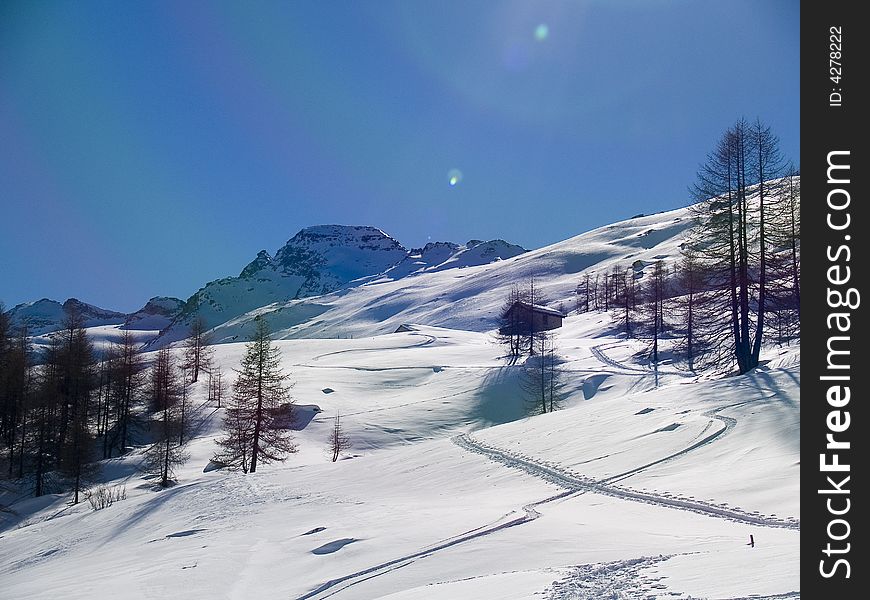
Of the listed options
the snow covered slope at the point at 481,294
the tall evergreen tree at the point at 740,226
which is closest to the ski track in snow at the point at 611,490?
the tall evergreen tree at the point at 740,226

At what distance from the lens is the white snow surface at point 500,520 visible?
26.0ft

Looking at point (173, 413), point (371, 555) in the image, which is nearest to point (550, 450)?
point (371, 555)

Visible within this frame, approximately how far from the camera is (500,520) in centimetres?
1175

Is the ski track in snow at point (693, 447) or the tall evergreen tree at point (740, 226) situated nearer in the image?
the ski track in snow at point (693, 447)

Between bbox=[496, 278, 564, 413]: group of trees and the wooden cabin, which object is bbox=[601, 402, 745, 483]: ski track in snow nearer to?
bbox=[496, 278, 564, 413]: group of trees

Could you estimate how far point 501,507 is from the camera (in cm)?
1309

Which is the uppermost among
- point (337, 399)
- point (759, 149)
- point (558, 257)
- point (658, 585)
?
point (558, 257)

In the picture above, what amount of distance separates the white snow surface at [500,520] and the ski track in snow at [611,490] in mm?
60

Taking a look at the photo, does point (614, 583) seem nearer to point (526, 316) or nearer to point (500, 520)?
point (500, 520)

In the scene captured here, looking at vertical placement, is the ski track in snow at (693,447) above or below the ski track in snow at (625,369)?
above

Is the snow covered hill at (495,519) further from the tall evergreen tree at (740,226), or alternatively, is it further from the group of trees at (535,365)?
the group of trees at (535,365)

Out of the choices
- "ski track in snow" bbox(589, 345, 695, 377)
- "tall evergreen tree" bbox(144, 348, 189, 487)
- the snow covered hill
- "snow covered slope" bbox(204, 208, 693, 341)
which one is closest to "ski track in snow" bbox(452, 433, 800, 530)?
the snow covered hill
